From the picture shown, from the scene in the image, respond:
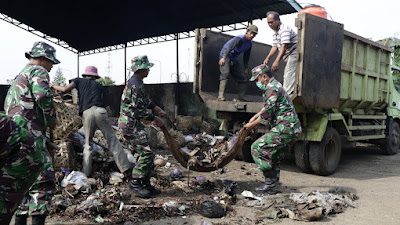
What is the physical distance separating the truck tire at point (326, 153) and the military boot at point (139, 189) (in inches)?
116

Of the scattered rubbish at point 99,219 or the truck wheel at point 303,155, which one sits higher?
the truck wheel at point 303,155

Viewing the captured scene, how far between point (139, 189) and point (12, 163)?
236 cm

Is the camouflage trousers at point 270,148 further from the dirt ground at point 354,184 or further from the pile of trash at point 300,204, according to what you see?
the dirt ground at point 354,184

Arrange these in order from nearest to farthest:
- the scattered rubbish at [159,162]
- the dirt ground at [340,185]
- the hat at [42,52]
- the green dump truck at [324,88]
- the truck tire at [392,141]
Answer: the hat at [42,52] → the dirt ground at [340,185] → the green dump truck at [324,88] → the scattered rubbish at [159,162] → the truck tire at [392,141]

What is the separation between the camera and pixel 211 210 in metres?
3.60

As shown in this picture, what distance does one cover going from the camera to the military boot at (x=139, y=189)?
13.9 feet

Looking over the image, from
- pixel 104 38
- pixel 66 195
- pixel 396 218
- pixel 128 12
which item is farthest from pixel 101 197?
pixel 104 38

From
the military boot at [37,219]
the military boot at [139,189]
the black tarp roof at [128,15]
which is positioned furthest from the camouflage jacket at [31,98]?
the black tarp roof at [128,15]

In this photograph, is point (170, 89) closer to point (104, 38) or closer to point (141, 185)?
point (141, 185)

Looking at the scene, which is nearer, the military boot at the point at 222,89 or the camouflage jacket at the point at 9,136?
the camouflage jacket at the point at 9,136

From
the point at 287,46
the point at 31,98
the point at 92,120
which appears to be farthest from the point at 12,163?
the point at 287,46

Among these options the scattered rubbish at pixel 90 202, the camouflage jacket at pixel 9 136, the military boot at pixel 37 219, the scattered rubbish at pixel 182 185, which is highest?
the camouflage jacket at pixel 9 136

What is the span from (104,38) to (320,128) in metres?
14.8

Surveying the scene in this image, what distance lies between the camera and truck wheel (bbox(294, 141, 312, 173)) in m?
5.59
